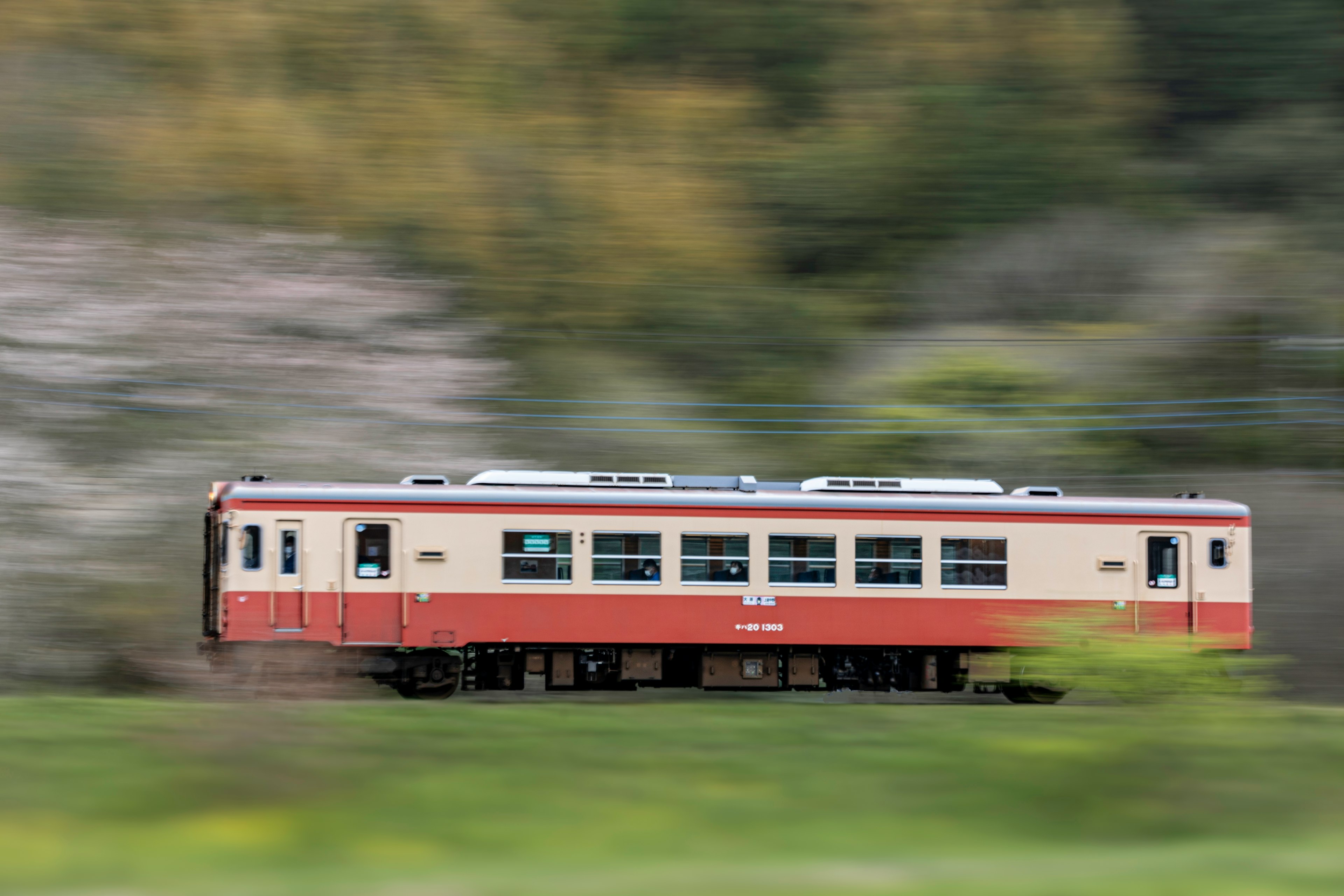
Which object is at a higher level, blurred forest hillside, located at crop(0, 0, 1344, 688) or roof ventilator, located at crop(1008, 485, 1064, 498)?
blurred forest hillside, located at crop(0, 0, 1344, 688)

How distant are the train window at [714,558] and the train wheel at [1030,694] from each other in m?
3.92

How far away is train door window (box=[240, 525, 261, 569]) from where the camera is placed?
49.4 ft

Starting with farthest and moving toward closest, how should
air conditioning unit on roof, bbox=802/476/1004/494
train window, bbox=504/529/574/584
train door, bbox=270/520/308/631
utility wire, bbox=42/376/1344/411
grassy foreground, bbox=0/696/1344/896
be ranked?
1. utility wire, bbox=42/376/1344/411
2. air conditioning unit on roof, bbox=802/476/1004/494
3. train window, bbox=504/529/574/584
4. train door, bbox=270/520/308/631
5. grassy foreground, bbox=0/696/1344/896

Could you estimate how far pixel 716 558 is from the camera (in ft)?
51.1

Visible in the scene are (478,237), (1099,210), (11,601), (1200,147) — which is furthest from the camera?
(1200,147)

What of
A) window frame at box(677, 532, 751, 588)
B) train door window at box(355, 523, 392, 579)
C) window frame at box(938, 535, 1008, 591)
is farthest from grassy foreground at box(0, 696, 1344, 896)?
window frame at box(938, 535, 1008, 591)

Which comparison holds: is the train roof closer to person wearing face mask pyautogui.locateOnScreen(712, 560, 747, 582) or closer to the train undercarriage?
person wearing face mask pyautogui.locateOnScreen(712, 560, 747, 582)

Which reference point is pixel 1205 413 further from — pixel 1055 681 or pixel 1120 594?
pixel 1055 681

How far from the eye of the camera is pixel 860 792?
7.87m

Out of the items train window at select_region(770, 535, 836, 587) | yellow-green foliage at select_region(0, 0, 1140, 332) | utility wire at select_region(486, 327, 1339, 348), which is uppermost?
yellow-green foliage at select_region(0, 0, 1140, 332)

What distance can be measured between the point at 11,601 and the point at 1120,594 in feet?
52.0

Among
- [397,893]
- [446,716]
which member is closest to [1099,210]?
[446,716]

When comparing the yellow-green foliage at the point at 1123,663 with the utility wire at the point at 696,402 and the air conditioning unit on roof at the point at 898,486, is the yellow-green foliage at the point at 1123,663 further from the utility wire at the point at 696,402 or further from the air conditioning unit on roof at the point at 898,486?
the utility wire at the point at 696,402

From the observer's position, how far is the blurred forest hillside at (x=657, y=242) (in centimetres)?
2458
